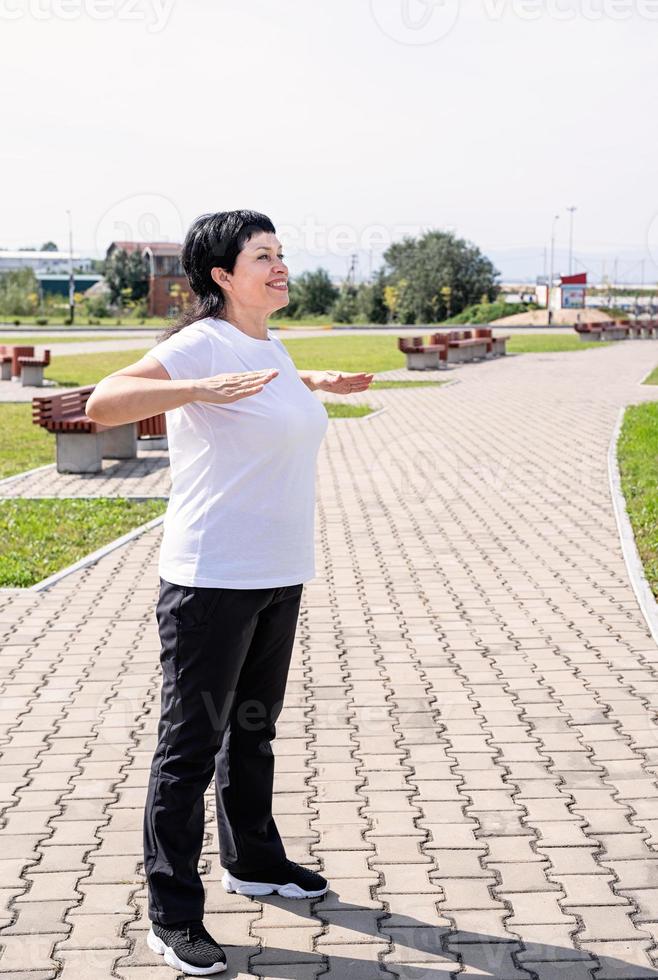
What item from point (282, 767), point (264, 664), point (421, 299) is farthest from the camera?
point (421, 299)

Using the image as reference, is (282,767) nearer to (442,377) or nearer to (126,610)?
(126,610)

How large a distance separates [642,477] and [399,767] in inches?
304

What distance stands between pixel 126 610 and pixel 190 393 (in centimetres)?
423

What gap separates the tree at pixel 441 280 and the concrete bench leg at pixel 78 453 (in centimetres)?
6621

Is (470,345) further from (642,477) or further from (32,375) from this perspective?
(642,477)

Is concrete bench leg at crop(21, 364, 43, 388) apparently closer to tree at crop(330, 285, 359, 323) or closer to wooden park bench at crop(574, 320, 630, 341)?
wooden park bench at crop(574, 320, 630, 341)

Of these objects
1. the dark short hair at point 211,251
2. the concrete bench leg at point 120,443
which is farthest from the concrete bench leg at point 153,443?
the dark short hair at point 211,251

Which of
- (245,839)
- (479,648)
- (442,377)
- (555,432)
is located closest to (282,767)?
(245,839)

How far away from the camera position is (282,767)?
4.56 meters

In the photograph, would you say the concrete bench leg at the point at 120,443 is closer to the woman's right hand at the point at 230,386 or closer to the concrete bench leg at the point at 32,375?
the concrete bench leg at the point at 32,375

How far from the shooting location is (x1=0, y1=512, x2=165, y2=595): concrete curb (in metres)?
7.50

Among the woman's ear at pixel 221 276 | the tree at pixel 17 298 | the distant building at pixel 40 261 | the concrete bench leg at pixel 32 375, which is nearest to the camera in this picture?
the woman's ear at pixel 221 276

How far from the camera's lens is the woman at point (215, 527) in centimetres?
307

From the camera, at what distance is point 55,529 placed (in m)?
9.45
